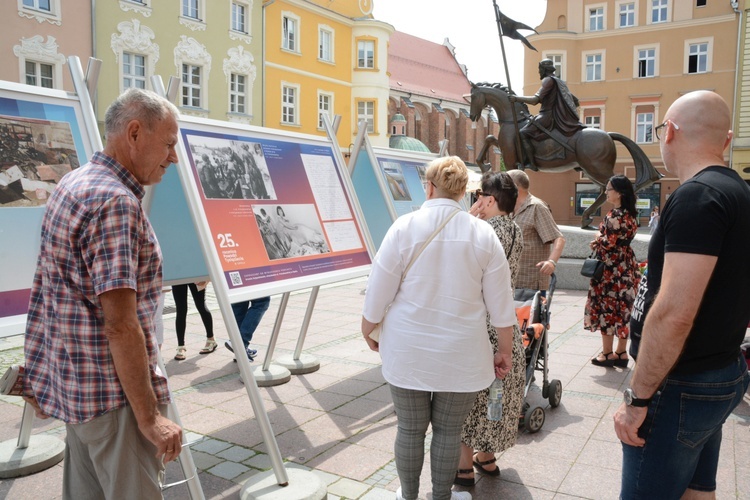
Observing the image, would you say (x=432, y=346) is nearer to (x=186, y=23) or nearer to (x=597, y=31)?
(x=186, y=23)

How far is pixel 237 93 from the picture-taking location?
27828 millimetres

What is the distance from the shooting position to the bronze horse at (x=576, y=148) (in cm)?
1221

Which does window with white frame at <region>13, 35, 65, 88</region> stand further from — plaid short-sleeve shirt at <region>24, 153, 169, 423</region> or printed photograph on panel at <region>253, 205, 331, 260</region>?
plaid short-sleeve shirt at <region>24, 153, 169, 423</region>

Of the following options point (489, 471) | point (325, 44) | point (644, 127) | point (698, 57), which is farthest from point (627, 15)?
point (489, 471)

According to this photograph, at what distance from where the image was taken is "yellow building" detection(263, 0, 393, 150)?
3003 cm

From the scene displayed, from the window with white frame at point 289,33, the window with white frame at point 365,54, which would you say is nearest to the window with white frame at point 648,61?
the window with white frame at point 365,54

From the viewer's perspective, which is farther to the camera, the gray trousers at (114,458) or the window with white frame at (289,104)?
the window with white frame at (289,104)

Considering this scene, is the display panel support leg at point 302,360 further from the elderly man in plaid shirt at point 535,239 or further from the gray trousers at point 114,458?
the gray trousers at point 114,458

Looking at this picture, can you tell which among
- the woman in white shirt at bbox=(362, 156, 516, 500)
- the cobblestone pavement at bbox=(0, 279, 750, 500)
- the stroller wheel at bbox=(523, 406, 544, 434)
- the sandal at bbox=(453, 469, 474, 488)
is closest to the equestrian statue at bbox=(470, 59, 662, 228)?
the cobblestone pavement at bbox=(0, 279, 750, 500)

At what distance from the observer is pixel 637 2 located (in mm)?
38531

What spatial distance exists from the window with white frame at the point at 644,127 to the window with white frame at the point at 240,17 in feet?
80.1

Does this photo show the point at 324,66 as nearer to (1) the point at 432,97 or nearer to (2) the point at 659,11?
(1) the point at 432,97

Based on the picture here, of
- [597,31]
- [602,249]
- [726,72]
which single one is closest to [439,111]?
[597,31]

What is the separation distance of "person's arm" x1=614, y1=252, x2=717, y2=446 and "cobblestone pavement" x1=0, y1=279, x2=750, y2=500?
5.29ft
